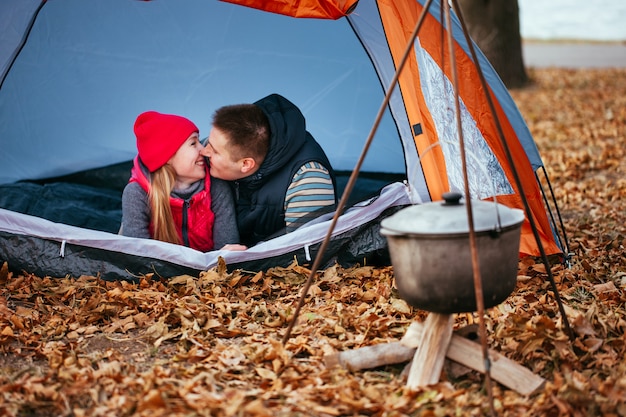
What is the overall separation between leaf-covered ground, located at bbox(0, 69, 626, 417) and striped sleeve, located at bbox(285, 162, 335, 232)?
0.28m

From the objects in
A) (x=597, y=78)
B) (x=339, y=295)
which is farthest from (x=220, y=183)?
(x=597, y=78)

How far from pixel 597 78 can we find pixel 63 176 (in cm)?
968

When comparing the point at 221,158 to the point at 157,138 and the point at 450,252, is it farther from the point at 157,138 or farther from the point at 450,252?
the point at 450,252

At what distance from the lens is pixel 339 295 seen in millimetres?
3510

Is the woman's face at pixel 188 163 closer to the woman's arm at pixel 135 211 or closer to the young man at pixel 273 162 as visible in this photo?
the young man at pixel 273 162

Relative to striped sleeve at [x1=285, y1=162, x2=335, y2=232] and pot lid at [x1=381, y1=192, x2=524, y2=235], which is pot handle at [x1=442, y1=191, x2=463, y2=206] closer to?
pot lid at [x1=381, y1=192, x2=524, y2=235]

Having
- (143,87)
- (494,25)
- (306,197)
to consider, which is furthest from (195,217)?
(494,25)

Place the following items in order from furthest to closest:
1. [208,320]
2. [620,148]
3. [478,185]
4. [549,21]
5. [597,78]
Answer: [549,21] → [597,78] → [620,148] → [478,185] → [208,320]

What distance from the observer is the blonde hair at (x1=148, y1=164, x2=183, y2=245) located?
12.7 feet

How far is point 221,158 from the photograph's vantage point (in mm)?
3887

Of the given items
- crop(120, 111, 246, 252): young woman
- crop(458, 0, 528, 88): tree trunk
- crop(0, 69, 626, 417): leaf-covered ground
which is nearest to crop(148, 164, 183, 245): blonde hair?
crop(120, 111, 246, 252): young woman

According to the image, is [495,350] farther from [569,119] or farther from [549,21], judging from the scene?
[549,21]

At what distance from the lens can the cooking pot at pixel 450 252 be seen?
7.88 feet

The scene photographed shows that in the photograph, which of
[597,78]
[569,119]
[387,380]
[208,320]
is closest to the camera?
[387,380]
